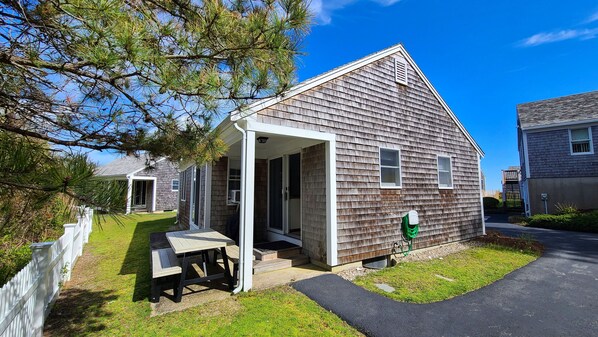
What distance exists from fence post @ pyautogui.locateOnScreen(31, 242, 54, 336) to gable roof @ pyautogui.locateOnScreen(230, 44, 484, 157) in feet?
9.77

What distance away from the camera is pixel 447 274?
17.9 feet

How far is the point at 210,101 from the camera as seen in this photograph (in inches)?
101

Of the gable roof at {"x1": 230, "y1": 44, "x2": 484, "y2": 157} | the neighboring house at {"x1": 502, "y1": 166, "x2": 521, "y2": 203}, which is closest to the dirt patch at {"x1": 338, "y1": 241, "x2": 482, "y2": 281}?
the gable roof at {"x1": 230, "y1": 44, "x2": 484, "y2": 157}

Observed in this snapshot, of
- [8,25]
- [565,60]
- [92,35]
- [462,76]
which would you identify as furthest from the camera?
[462,76]

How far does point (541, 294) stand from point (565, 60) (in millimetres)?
15142

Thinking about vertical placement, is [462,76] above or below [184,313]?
above

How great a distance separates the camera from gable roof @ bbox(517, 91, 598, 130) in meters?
13.4

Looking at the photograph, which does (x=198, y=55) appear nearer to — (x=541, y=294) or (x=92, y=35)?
(x=92, y=35)

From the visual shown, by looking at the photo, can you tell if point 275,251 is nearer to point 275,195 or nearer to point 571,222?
point 275,195

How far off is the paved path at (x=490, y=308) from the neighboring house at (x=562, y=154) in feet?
36.1

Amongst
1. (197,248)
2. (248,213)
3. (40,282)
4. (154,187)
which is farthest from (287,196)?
(154,187)

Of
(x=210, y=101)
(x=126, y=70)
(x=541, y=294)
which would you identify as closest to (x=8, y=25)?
(x=126, y=70)

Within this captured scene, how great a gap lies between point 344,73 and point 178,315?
228 inches

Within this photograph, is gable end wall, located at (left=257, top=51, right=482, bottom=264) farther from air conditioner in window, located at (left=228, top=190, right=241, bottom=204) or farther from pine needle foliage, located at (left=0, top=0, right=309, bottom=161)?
air conditioner in window, located at (left=228, top=190, right=241, bottom=204)
